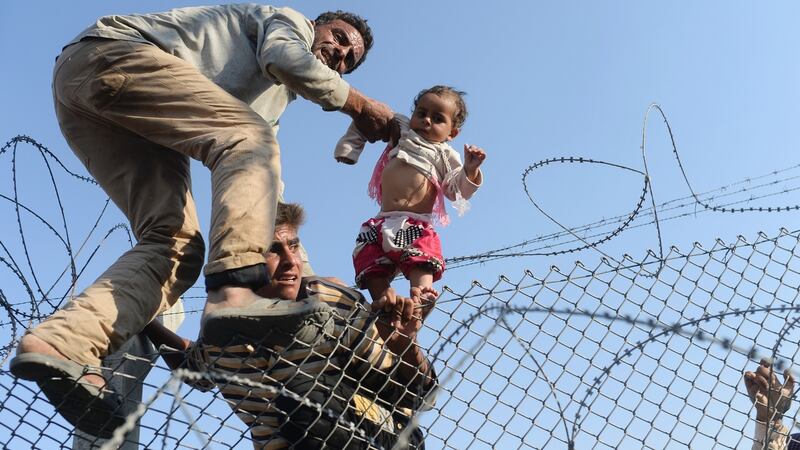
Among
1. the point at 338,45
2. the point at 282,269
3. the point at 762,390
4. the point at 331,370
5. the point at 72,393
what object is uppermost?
the point at 338,45

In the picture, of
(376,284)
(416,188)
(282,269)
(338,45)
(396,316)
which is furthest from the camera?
(416,188)

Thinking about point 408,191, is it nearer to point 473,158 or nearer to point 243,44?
point 473,158

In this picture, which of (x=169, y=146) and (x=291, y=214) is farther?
(x=291, y=214)

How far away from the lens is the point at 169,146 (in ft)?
13.0

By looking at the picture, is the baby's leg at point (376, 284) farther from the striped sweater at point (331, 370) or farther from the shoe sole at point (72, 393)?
the shoe sole at point (72, 393)

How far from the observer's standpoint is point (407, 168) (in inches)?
211

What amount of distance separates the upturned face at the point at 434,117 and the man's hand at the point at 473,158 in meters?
0.42

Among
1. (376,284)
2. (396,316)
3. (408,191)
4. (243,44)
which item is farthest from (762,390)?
(243,44)

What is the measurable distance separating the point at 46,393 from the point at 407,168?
2.54 meters

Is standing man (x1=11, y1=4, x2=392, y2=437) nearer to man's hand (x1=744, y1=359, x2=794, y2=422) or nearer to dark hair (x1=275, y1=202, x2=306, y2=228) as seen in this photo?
dark hair (x1=275, y1=202, x2=306, y2=228)

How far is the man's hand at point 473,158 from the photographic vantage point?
505 centimetres

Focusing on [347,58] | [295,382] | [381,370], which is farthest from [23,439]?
[347,58]

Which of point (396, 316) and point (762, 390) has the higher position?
point (762, 390)

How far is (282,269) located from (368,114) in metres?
0.78
